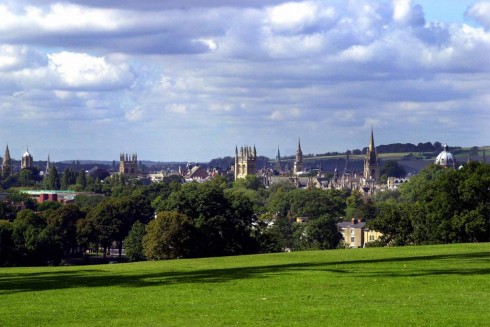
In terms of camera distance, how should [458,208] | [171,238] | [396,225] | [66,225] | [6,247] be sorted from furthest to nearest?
[66,225] → [6,247] → [396,225] → [171,238] → [458,208]

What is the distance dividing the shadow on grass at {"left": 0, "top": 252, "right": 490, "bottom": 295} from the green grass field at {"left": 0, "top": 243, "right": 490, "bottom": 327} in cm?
3

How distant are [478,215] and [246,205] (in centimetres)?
1891

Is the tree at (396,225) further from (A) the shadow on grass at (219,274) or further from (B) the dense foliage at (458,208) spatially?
(A) the shadow on grass at (219,274)

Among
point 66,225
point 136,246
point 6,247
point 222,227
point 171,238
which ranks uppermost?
point 222,227

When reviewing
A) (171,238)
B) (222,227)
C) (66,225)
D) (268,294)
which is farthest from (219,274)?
(66,225)

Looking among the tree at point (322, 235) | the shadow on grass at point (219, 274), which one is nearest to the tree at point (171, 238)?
the tree at point (322, 235)

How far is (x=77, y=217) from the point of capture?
112 metres

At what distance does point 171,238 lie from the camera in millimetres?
67625

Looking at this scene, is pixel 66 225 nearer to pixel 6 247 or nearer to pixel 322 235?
pixel 6 247

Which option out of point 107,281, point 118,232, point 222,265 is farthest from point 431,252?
point 118,232

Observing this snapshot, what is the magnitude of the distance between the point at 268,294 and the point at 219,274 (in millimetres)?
7517

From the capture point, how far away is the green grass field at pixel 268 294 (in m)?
22.4

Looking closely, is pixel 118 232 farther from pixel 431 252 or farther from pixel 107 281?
pixel 107 281

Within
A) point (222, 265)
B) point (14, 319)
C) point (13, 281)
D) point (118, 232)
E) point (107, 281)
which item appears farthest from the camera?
point (118, 232)
